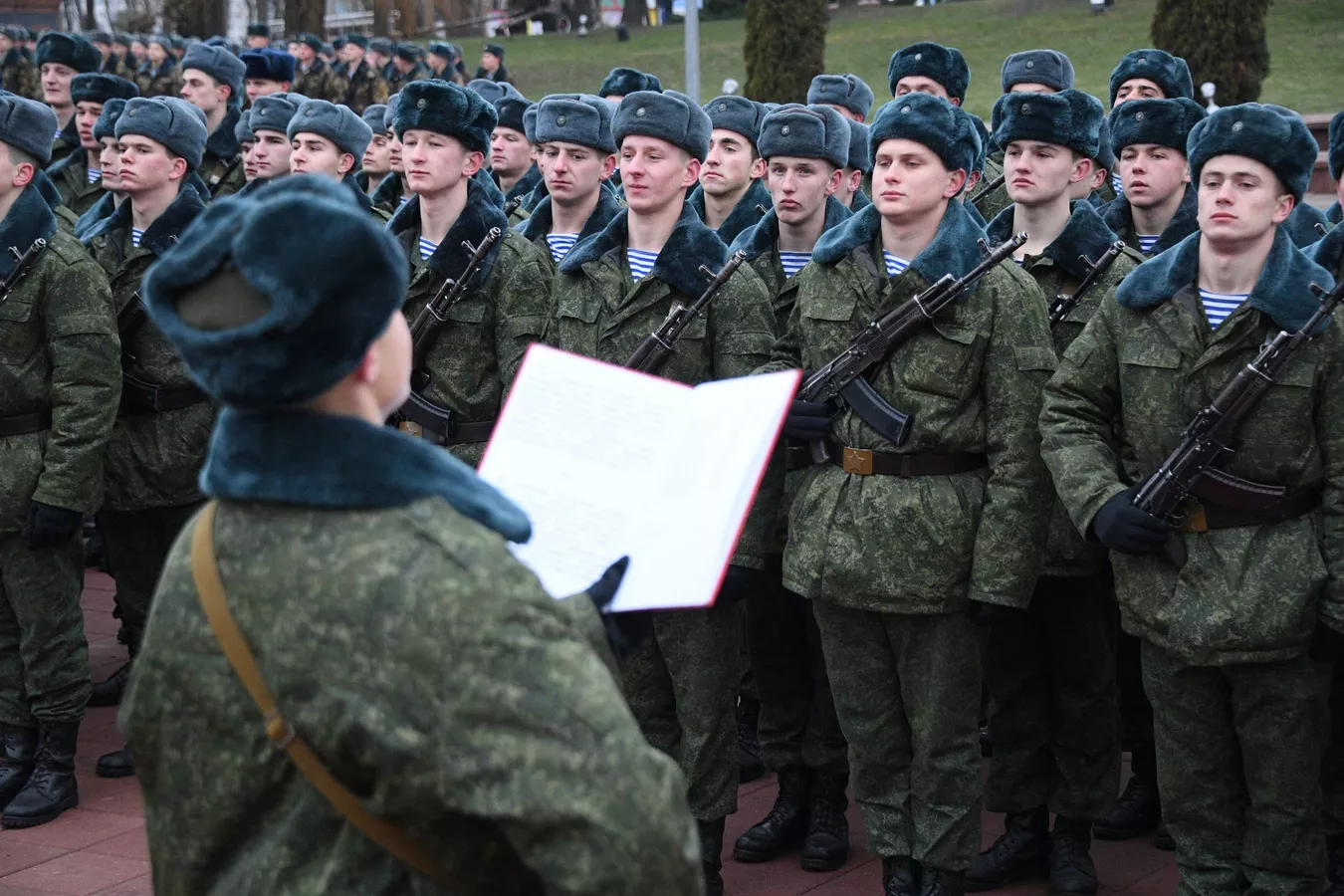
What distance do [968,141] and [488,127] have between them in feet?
6.19

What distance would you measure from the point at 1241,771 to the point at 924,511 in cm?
106

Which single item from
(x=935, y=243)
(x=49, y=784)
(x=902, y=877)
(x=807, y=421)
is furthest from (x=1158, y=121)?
(x=49, y=784)

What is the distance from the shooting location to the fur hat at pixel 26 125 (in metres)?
5.94

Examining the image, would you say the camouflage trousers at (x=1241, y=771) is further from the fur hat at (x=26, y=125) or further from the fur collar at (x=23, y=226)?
the fur hat at (x=26, y=125)

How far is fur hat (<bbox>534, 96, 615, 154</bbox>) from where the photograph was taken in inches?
244

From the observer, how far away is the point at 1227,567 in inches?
165

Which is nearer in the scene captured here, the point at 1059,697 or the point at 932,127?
the point at 932,127

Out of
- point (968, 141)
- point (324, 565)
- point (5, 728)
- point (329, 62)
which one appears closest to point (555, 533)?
point (324, 565)

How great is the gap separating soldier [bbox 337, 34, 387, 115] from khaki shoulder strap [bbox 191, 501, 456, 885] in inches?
642

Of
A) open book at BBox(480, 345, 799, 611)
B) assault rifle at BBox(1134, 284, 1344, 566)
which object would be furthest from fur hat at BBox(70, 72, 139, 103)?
open book at BBox(480, 345, 799, 611)

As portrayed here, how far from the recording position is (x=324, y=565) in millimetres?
1968

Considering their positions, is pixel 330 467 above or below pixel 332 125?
above

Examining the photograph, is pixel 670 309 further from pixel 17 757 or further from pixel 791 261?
pixel 17 757

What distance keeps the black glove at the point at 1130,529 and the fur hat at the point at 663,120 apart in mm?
1941
